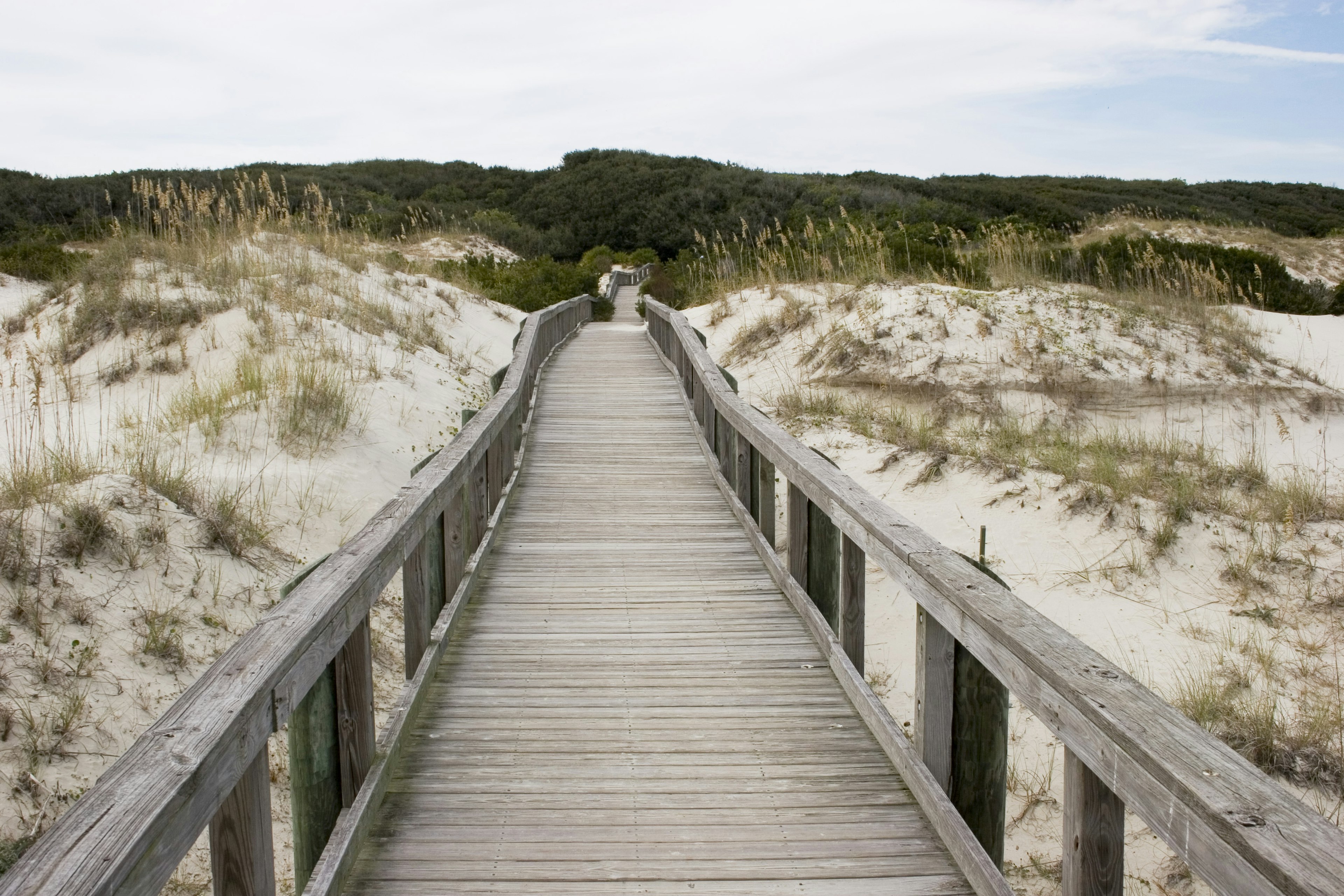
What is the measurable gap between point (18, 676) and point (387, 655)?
224 cm

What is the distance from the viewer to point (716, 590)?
5375 millimetres

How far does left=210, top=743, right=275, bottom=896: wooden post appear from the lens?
206cm

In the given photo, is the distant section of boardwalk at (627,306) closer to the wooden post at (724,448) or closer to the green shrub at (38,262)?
the green shrub at (38,262)

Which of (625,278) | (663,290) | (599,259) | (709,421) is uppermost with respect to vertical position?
(599,259)

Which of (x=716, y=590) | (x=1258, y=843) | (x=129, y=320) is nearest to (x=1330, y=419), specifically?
(x=716, y=590)

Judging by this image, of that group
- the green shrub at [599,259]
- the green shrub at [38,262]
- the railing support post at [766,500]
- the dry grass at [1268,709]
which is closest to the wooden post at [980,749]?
the dry grass at [1268,709]

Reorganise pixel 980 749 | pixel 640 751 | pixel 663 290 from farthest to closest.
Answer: pixel 663 290 < pixel 640 751 < pixel 980 749

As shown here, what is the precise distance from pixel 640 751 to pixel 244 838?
1.64 meters

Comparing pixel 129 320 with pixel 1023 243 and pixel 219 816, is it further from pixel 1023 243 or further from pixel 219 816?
pixel 1023 243

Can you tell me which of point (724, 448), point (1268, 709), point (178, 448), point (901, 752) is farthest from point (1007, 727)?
point (178, 448)

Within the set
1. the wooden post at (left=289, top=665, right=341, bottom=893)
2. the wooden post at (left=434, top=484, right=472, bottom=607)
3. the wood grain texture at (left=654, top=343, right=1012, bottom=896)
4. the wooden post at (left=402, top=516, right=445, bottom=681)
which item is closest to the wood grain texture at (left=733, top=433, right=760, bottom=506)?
the wood grain texture at (left=654, top=343, right=1012, bottom=896)

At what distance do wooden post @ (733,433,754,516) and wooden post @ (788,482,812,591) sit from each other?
5.36 ft

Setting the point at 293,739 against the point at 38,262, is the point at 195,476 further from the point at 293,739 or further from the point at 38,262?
the point at 38,262

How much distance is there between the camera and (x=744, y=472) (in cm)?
677
